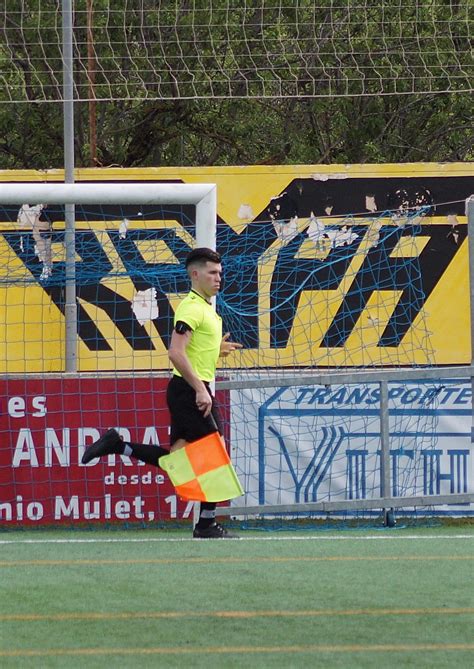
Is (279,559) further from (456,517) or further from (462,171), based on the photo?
(462,171)

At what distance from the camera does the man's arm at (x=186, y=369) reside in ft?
29.8

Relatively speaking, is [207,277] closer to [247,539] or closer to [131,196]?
[131,196]

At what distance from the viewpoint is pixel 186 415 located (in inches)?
366

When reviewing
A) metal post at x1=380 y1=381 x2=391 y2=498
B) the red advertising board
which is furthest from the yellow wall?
metal post at x1=380 y1=381 x2=391 y2=498

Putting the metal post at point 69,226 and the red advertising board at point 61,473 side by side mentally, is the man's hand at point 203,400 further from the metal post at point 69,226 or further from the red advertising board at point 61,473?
the metal post at point 69,226

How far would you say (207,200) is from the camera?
33.6 feet

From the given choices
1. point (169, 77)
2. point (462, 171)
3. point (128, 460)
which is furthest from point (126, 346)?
point (169, 77)

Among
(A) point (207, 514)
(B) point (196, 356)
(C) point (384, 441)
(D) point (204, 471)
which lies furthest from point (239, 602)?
(C) point (384, 441)

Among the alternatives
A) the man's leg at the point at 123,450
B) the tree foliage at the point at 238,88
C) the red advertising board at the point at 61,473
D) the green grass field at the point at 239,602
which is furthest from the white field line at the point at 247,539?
the tree foliage at the point at 238,88

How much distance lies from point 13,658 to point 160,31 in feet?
59.9

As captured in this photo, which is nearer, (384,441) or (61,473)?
(384,441)

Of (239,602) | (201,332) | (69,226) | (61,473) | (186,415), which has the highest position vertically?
(69,226)

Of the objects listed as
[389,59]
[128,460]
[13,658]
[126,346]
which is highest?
[389,59]

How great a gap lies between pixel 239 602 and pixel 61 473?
13.9 feet
